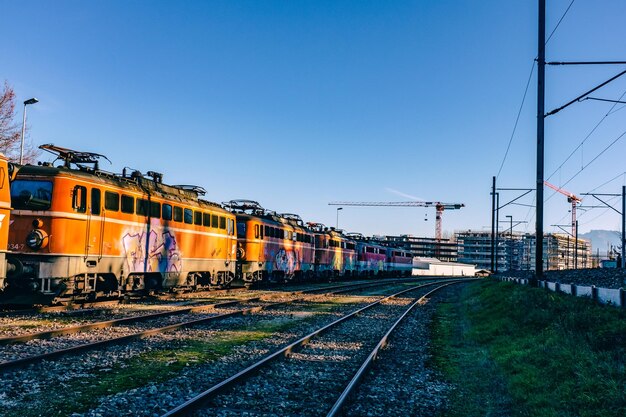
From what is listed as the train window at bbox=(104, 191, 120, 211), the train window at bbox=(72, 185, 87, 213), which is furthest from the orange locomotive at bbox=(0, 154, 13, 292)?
the train window at bbox=(104, 191, 120, 211)

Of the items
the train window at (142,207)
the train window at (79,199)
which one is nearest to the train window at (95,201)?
the train window at (79,199)

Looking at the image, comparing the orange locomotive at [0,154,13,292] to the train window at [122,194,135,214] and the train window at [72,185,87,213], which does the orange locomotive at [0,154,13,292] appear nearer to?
the train window at [72,185,87,213]

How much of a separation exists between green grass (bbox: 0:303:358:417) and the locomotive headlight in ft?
16.9

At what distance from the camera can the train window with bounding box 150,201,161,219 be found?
1950cm

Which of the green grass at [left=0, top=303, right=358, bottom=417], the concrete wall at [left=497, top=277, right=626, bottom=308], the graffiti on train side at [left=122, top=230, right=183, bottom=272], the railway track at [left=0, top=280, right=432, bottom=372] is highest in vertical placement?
the graffiti on train side at [left=122, top=230, right=183, bottom=272]

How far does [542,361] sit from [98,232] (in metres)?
12.2

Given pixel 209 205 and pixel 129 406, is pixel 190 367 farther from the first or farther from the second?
pixel 209 205

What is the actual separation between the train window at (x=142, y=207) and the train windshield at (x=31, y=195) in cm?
408

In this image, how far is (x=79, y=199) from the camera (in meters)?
15.2

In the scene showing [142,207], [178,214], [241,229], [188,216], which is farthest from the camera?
[241,229]

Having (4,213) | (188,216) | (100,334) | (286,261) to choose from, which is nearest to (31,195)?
(4,213)

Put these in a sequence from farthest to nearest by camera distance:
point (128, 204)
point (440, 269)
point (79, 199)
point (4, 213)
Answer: point (440, 269) < point (128, 204) < point (79, 199) < point (4, 213)

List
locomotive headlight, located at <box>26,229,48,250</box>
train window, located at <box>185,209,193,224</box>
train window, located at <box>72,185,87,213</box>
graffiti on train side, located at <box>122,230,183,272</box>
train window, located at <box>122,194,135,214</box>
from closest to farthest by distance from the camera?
locomotive headlight, located at <box>26,229,48,250</box> < train window, located at <box>72,185,87,213</box> < train window, located at <box>122,194,135,214</box> < graffiti on train side, located at <box>122,230,183,272</box> < train window, located at <box>185,209,193,224</box>

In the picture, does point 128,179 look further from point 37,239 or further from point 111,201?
point 37,239
